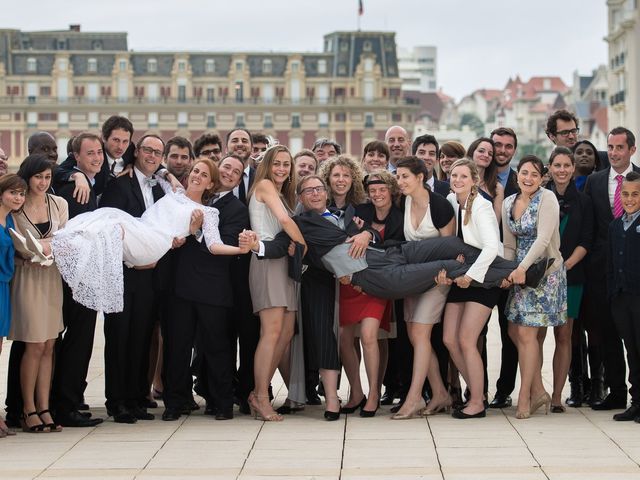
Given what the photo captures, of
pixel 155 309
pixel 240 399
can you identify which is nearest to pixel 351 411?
pixel 240 399

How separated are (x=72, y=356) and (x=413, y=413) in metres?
2.31

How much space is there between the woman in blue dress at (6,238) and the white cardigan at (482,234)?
2.92 meters

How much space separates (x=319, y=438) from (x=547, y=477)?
5.77 ft

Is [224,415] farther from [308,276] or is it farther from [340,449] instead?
[340,449]

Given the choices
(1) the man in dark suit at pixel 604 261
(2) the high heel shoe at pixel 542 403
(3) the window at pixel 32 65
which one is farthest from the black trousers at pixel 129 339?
(3) the window at pixel 32 65

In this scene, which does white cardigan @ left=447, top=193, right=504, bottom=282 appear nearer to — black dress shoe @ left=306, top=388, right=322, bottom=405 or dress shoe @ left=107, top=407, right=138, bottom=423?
black dress shoe @ left=306, top=388, right=322, bottom=405

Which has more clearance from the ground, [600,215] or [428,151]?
[428,151]

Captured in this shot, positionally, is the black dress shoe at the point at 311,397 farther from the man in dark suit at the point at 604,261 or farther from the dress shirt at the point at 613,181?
the dress shirt at the point at 613,181

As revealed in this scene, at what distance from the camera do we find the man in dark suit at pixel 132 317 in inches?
369

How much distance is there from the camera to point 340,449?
8.19 m

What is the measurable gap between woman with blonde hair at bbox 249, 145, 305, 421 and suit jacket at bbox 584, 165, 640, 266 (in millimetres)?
2131

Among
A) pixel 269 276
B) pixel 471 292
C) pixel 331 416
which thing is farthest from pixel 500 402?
pixel 269 276

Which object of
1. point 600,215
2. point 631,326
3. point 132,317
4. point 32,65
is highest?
point 32,65

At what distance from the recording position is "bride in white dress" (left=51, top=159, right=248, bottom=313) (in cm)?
888
